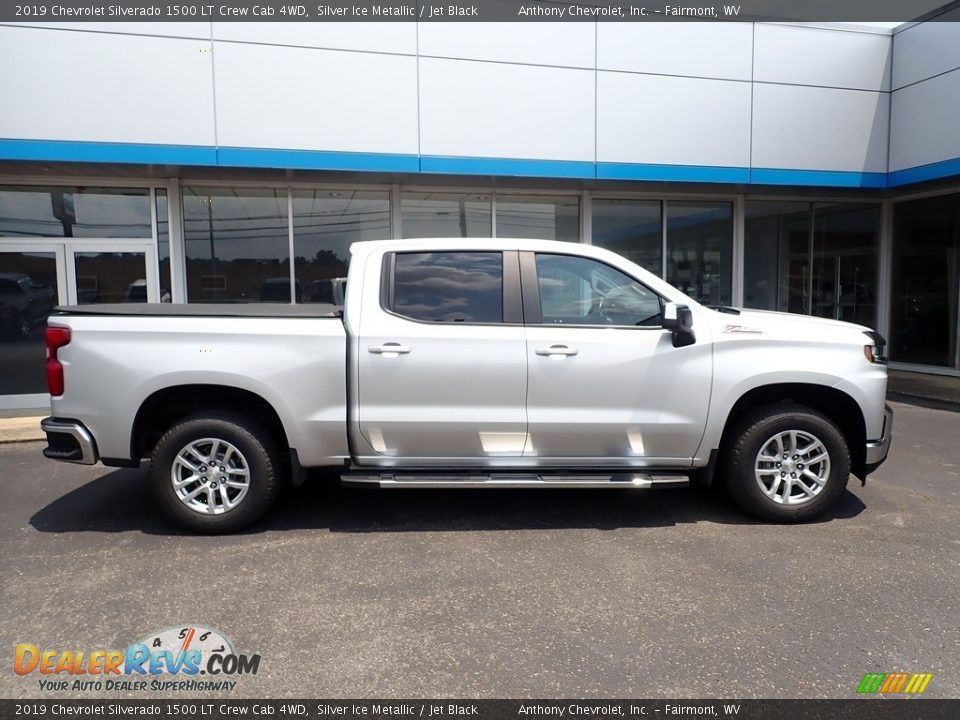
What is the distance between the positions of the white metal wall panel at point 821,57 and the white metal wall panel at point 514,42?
2958 millimetres

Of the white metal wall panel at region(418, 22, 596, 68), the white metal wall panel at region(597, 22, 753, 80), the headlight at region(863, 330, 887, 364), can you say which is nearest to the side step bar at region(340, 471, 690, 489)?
the headlight at region(863, 330, 887, 364)

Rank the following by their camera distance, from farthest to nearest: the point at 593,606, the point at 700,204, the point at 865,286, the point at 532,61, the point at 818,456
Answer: the point at 865,286, the point at 700,204, the point at 532,61, the point at 818,456, the point at 593,606

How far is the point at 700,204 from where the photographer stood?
11.3 metres

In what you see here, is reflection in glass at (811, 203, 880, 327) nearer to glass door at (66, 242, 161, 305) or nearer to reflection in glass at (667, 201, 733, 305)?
reflection in glass at (667, 201, 733, 305)

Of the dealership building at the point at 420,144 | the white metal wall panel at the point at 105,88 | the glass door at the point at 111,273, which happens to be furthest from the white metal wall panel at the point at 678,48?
the glass door at the point at 111,273

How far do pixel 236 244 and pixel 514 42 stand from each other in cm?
503

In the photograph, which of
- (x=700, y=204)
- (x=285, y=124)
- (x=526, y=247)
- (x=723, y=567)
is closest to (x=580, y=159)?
(x=700, y=204)

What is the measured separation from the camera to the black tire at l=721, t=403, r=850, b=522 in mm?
4395

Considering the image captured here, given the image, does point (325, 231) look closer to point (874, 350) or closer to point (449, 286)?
point (449, 286)

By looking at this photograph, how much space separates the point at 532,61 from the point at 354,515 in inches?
286

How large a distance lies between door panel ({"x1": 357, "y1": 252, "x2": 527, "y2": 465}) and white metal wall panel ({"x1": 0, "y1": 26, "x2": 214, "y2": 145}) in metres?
5.65

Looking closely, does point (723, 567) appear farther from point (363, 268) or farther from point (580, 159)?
point (580, 159)

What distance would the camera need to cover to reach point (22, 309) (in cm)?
898

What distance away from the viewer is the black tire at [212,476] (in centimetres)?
423
